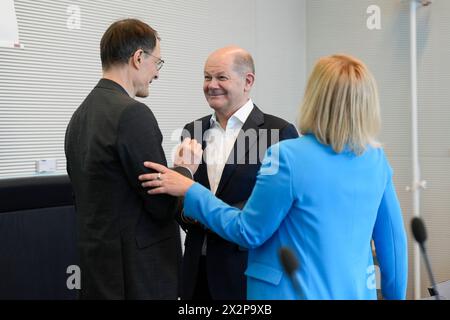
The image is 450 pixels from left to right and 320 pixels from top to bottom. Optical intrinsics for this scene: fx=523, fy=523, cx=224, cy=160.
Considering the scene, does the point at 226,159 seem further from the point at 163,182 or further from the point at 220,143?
the point at 163,182

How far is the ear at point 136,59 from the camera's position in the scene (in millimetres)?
1740

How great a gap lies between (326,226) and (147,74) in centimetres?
82

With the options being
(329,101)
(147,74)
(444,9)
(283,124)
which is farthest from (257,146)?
(444,9)

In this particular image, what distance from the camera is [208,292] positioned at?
2.15 m

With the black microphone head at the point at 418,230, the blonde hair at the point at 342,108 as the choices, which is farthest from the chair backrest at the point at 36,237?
the black microphone head at the point at 418,230

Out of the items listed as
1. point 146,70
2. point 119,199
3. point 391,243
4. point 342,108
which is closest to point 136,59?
point 146,70

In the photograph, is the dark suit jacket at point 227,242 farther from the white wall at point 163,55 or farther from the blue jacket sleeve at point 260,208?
the white wall at point 163,55

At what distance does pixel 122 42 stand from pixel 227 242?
2.86 ft

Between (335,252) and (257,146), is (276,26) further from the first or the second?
(335,252)

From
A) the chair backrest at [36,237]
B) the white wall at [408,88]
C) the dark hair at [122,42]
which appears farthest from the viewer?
the white wall at [408,88]

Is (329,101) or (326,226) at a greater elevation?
(329,101)

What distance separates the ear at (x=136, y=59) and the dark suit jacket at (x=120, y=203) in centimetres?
11

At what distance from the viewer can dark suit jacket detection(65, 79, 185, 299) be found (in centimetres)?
160
